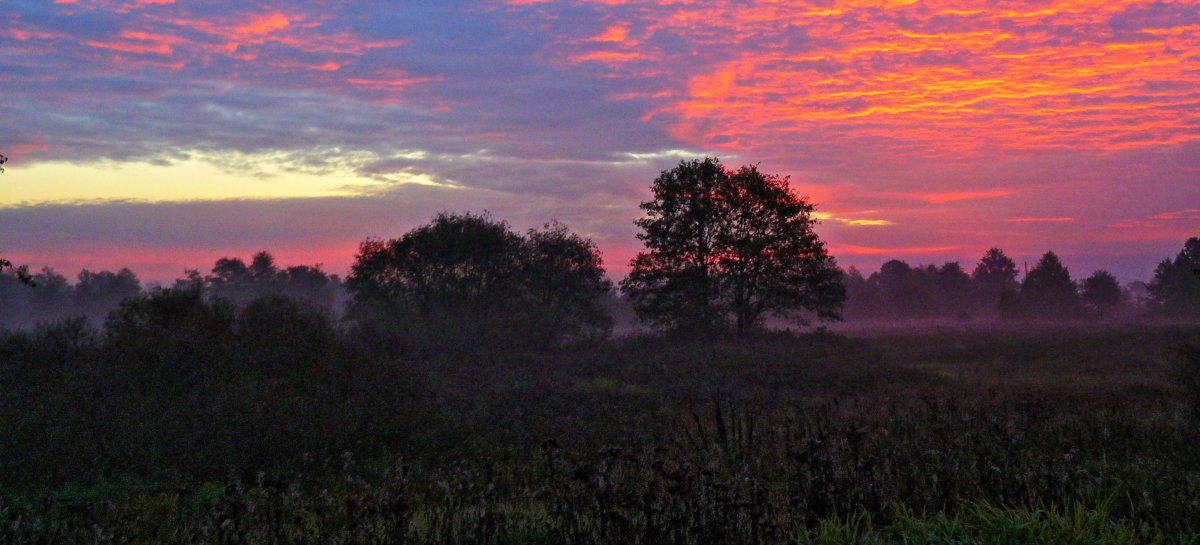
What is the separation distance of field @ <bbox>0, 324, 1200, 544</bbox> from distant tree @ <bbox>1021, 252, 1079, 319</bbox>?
63521 millimetres

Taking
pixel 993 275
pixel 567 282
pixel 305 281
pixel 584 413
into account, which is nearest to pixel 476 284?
pixel 567 282

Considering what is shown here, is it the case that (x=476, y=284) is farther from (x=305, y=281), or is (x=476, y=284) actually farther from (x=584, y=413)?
(x=305, y=281)

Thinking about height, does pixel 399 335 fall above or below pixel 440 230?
below

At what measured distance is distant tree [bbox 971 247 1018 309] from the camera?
11869cm

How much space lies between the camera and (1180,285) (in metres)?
79.5

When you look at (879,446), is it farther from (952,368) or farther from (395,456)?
(952,368)

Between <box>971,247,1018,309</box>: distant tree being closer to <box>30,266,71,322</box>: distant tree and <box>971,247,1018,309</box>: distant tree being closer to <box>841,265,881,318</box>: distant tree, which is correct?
<box>841,265,881,318</box>: distant tree

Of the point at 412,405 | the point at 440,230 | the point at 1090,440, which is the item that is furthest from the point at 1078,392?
the point at 440,230

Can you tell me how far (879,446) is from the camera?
33.4 feet

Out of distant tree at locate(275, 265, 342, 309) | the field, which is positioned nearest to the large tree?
the field

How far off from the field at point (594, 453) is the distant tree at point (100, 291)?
116 metres

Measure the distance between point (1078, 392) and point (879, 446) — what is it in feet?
41.5

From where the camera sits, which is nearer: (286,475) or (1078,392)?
(286,475)

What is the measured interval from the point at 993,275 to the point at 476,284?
338ft
